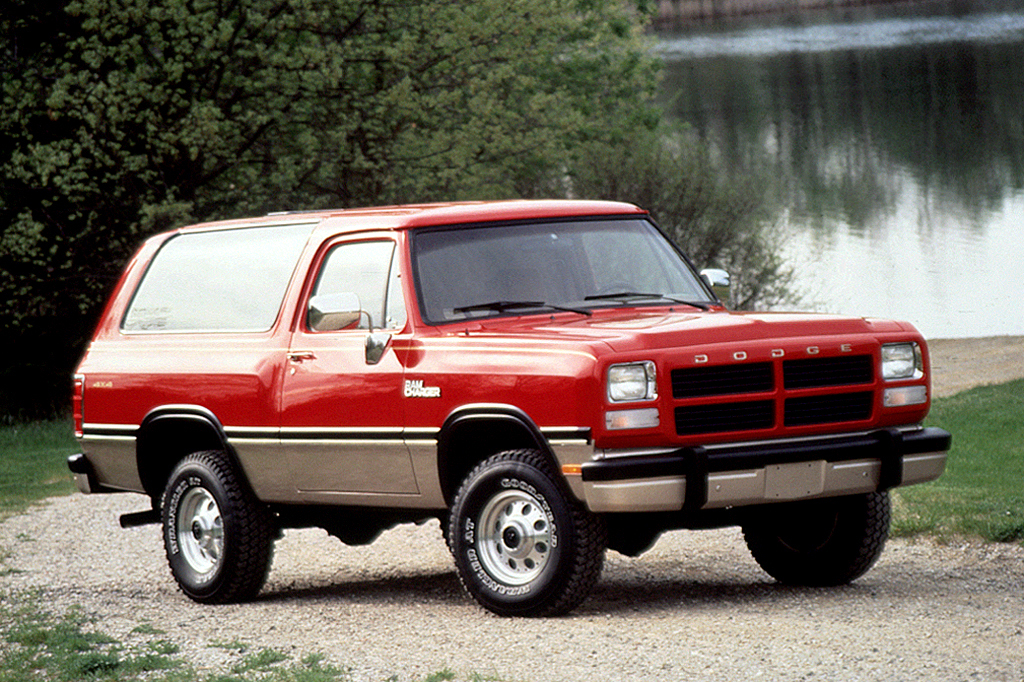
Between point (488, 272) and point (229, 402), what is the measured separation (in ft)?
6.01

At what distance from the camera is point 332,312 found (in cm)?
819

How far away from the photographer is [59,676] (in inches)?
281

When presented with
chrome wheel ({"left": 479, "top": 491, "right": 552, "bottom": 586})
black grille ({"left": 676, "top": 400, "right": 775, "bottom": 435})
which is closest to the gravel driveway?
chrome wheel ({"left": 479, "top": 491, "right": 552, "bottom": 586})

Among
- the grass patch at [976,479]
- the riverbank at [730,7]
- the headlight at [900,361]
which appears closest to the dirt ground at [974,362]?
the grass patch at [976,479]

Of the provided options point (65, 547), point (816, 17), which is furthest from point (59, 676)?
point (816, 17)

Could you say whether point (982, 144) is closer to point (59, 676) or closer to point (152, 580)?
point (152, 580)

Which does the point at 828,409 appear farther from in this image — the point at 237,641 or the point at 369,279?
the point at 237,641

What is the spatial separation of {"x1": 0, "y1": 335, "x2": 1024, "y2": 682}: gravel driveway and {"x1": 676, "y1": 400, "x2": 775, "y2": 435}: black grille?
0.90 m

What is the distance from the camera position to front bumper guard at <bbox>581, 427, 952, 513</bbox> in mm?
7176

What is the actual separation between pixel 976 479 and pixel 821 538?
20.6 feet

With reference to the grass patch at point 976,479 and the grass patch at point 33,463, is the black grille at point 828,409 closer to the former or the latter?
the grass patch at point 976,479

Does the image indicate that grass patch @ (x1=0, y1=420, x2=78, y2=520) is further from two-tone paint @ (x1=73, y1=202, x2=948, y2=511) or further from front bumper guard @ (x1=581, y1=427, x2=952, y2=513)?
front bumper guard @ (x1=581, y1=427, x2=952, y2=513)

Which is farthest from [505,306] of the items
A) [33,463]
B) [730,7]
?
[730,7]

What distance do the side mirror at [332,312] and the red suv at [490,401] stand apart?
2 cm
